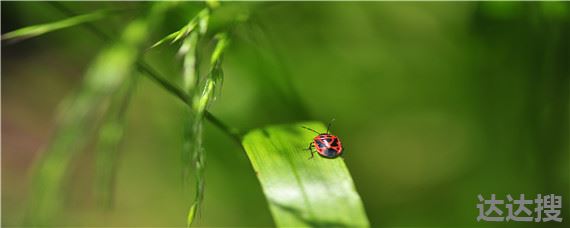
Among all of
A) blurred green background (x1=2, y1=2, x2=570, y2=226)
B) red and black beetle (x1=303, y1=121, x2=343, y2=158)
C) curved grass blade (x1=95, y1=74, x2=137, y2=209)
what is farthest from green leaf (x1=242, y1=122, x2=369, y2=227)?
blurred green background (x1=2, y1=2, x2=570, y2=226)

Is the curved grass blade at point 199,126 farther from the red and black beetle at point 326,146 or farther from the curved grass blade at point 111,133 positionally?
the red and black beetle at point 326,146

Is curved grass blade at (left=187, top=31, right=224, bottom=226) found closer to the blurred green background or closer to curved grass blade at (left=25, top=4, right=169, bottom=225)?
curved grass blade at (left=25, top=4, right=169, bottom=225)

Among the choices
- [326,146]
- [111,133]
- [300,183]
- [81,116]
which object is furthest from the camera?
[326,146]

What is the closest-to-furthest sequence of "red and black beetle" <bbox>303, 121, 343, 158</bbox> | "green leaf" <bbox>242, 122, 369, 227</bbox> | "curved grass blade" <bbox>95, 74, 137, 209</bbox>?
1. "curved grass blade" <bbox>95, 74, 137, 209</bbox>
2. "green leaf" <bbox>242, 122, 369, 227</bbox>
3. "red and black beetle" <bbox>303, 121, 343, 158</bbox>

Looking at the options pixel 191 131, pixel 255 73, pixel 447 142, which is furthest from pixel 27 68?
pixel 191 131

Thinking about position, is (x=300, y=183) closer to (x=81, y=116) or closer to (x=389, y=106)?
(x=81, y=116)

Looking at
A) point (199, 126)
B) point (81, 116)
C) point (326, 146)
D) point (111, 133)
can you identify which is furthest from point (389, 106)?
point (81, 116)

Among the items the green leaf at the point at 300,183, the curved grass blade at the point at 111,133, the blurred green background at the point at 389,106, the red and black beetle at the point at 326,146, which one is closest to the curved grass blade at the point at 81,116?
the curved grass blade at the point at 111,133
